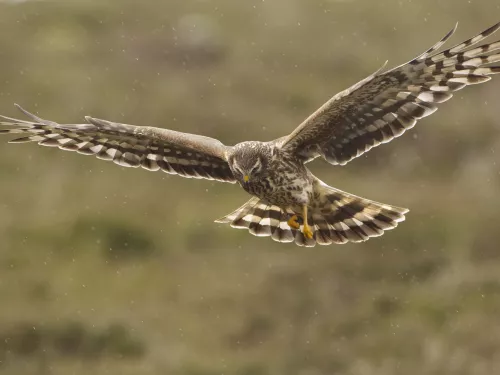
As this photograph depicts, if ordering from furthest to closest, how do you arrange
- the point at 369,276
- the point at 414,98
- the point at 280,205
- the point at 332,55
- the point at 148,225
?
the point at 332,55 → the point at 148,225 → the point at 369,276 → the point at 280,205 → the point at 414,98

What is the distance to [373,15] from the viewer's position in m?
27.7

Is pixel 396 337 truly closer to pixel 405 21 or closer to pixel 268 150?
pixel 268 150

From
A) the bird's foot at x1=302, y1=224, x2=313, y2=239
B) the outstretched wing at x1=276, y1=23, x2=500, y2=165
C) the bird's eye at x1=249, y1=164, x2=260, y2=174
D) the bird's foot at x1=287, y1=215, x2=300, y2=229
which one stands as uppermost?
the outstretched wing at x1=276, y1=23, x2=500, y2=165

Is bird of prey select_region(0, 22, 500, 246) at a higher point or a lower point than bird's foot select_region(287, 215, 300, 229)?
higher

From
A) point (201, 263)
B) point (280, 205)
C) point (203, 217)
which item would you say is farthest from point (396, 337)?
point (280, 205)

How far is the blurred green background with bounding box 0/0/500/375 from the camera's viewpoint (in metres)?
15.0

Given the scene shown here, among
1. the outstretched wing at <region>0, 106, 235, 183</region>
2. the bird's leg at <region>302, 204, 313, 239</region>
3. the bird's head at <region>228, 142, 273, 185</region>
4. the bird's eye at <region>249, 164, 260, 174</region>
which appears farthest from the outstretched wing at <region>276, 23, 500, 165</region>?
the outstretched wing at <region>0, 106, 235, 183</region>

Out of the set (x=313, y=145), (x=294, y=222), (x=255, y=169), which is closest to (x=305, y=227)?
(x=294, y=222)

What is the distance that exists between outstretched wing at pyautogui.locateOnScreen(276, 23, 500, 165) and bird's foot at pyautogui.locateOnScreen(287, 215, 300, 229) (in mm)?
695

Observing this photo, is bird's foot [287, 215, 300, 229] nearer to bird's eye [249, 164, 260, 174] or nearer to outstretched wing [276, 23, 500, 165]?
outstretched wing [276, 23, 500, 165]

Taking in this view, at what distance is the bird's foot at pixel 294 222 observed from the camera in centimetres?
966

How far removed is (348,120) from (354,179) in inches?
440

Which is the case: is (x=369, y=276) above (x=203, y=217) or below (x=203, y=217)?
below

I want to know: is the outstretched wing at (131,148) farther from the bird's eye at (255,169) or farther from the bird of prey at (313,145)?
the bird's eye at (255,169)
